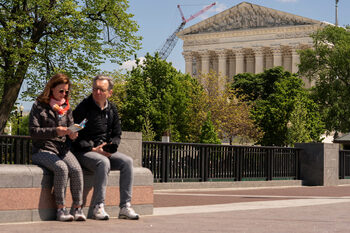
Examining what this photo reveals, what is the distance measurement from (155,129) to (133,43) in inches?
892

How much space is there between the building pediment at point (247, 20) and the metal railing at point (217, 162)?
3212 inches

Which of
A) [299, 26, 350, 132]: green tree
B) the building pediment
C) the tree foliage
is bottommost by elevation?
the tree foliage

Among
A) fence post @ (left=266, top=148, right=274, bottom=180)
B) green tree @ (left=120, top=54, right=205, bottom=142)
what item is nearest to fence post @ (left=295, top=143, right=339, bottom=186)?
fence post @ (left=266, top=148, right=274, bottom=180)

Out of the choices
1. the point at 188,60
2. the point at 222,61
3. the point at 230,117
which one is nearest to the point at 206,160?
the point at 230,117

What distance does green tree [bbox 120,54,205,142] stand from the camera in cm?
A: 5784

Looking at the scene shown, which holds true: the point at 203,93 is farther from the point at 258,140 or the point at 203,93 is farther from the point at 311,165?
the point at 311,165

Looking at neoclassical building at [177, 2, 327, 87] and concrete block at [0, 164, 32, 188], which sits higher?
neoclassical building at [177, 2, 327, 87]

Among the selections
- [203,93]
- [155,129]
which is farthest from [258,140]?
[155,129]

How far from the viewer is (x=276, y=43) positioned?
10850 centimetres

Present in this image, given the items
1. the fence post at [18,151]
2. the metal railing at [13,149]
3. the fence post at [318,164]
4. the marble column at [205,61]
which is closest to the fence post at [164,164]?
the metal railing at [13,149]

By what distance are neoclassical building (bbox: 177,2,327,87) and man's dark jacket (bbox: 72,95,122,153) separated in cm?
9705

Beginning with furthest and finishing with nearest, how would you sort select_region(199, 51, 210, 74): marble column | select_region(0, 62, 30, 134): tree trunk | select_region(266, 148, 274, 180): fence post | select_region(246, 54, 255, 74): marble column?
select_region(199, 51, 210, 74): marble column < select_region(246, 54, 255, 74): marble column < select_region(0, 62, 30, 134): tree trunk < select_region(266, 148, 274, 180): fence post

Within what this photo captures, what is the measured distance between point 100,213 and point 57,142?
101 centimetres

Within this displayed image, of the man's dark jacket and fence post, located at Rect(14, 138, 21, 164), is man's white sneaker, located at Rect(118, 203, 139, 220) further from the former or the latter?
fence post, located at Rect(14, 138, 21, 164)
